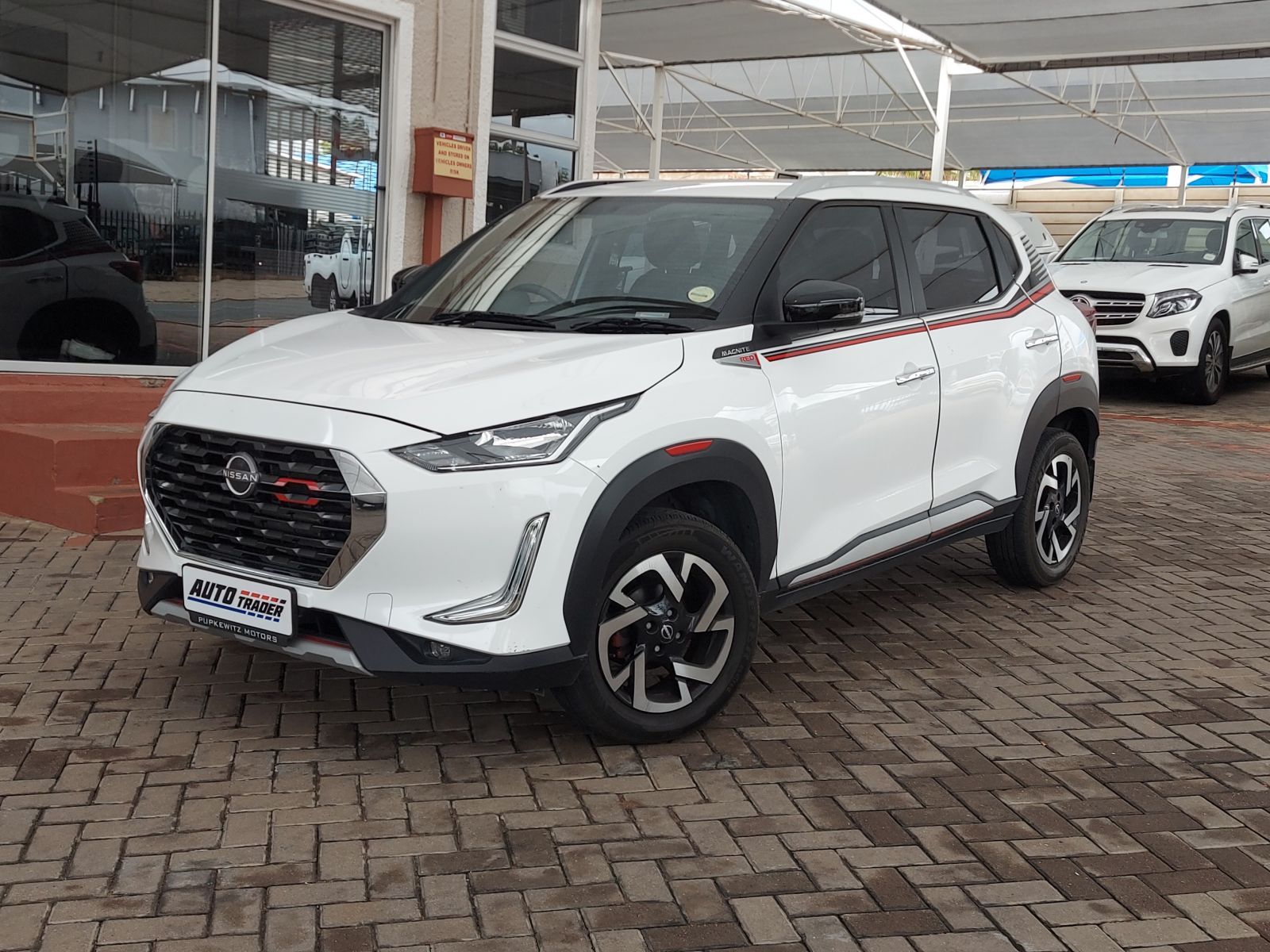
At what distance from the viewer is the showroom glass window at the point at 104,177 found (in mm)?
8859

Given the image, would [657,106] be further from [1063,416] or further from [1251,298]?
[1063,416]

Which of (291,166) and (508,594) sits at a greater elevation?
(291,166)

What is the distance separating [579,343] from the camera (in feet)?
14.2

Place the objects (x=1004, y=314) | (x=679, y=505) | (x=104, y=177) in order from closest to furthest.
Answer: (x=679, y=505) → (x=1004, y=314) → (x=104, y=177)

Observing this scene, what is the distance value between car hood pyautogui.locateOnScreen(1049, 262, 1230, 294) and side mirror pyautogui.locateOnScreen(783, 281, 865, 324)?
33.7 feet

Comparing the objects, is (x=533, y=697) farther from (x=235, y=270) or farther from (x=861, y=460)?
(x=235, y=270)

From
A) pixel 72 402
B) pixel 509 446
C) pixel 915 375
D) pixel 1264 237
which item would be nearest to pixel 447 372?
pixel 509 446

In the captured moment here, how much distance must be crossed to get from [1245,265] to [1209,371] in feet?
4.21

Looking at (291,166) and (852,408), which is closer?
(852,408)

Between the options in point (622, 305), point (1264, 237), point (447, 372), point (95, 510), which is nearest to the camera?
point (447, 372)

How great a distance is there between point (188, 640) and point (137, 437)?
7.19ft

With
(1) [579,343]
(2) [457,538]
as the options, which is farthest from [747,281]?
(2) [457,538]

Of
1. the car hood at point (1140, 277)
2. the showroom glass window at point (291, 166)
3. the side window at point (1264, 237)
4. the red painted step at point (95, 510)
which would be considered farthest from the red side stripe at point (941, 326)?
the side window at point (1264, 237)

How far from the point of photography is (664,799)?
397 cm
